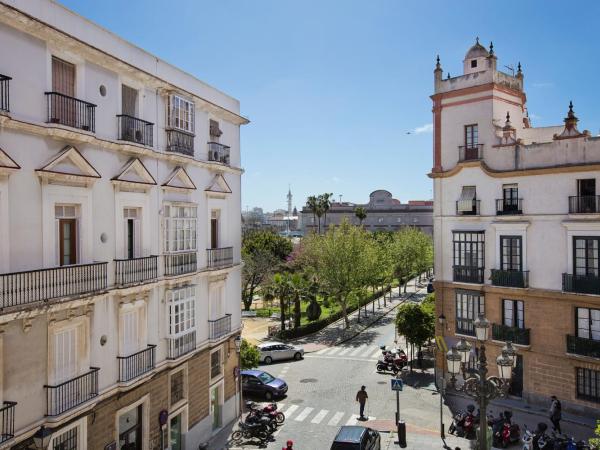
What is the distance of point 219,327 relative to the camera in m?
20.1

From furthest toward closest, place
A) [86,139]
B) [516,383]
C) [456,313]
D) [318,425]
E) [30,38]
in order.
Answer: [456,313]
[516,383]
[318,425]
[86,139]
[30,38]

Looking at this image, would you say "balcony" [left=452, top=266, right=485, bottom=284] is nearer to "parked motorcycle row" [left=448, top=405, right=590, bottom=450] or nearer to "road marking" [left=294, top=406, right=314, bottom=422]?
"parked motorcycle row" [left=448, top=405, right=590, bottom=450]

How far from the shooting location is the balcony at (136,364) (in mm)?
14383

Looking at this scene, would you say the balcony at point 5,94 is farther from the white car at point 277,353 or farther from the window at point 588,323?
the white car at point 277,353

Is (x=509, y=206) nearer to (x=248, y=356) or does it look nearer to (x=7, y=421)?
(x=248, y=356)

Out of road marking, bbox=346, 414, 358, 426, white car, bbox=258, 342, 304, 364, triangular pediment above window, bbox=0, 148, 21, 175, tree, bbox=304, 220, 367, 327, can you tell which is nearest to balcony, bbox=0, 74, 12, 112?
triangular pediment above window, bbox=0, 148, 21, 175

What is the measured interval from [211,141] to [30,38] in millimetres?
8887

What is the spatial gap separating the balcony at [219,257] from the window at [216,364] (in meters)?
3.62

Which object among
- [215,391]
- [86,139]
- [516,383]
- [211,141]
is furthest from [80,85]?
[516,383]

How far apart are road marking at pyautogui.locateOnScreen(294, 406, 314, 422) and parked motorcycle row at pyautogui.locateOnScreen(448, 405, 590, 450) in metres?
6.27

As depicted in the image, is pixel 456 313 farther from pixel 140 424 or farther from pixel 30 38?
pixel 30 38

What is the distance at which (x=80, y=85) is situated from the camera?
13.1 metres

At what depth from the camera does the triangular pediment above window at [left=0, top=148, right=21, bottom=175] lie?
417 inches

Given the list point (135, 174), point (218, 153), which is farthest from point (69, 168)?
point (218, 153)
